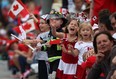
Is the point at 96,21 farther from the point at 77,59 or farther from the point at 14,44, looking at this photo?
the point at 14,44

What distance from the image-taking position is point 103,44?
9.18m

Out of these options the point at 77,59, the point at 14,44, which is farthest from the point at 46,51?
the point at 14,44

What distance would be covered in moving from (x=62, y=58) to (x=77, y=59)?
→ 0.98 ft

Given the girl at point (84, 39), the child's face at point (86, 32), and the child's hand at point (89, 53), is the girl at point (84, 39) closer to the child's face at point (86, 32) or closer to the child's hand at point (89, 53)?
the child's face at point (86, 32)

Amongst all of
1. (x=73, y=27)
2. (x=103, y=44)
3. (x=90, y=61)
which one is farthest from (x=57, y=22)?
(x=103, y=44)

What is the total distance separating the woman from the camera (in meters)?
9.09

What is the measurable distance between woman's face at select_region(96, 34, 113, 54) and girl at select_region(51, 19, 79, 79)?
1606mm

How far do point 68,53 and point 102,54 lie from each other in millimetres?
1981

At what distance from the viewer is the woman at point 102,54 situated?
909cm

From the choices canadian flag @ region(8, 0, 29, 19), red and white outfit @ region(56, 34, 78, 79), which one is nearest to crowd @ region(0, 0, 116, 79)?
red and white outfit @ region(56, 34, 78, 79)

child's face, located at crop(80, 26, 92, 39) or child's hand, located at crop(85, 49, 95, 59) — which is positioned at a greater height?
child's face, located at crop(80, 26, 92, 39)

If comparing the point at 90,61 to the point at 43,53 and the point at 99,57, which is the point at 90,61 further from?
the point at 43,53

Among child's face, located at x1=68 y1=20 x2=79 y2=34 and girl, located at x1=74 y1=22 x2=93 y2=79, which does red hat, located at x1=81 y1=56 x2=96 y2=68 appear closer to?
girl, located at x1=74 y1=22 x2=93 y2=79

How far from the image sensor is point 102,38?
924 cm
